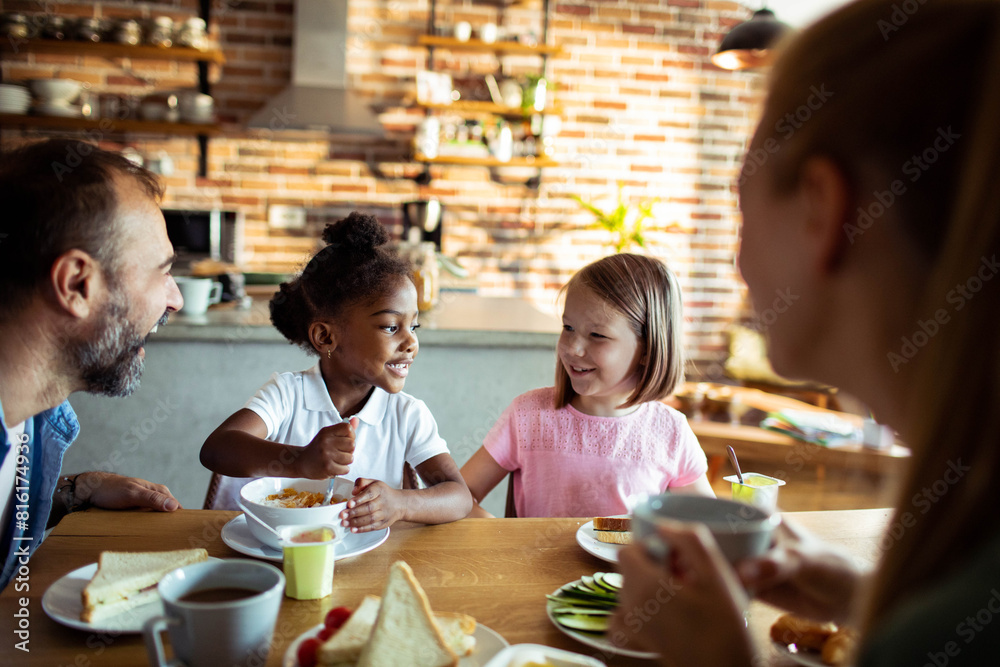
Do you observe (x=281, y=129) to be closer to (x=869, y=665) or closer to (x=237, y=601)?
(x=237, y=601)

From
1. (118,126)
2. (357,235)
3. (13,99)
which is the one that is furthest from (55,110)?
(357,235)

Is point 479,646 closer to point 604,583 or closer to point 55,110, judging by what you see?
point 604,583

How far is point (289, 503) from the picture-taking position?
3.58ft

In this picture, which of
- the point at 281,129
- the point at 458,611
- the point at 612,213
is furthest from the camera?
the point at 612,213

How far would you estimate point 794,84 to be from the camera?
54 cm

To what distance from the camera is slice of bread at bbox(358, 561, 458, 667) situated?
709 millimetres

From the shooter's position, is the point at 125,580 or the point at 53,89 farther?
the point at 53,89

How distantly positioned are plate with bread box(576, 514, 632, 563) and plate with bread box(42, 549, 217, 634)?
21.0 inches

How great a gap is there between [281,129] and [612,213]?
2105 mm

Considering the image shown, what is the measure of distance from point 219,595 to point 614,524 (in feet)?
1.93

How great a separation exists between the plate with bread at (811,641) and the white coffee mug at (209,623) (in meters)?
0.55

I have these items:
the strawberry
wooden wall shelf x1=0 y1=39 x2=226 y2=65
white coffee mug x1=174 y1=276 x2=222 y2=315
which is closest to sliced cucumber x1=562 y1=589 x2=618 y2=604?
the strawberry

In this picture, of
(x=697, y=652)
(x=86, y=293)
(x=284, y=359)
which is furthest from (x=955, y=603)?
(x=284, y=359)

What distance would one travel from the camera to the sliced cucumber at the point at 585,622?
2.75 feet
